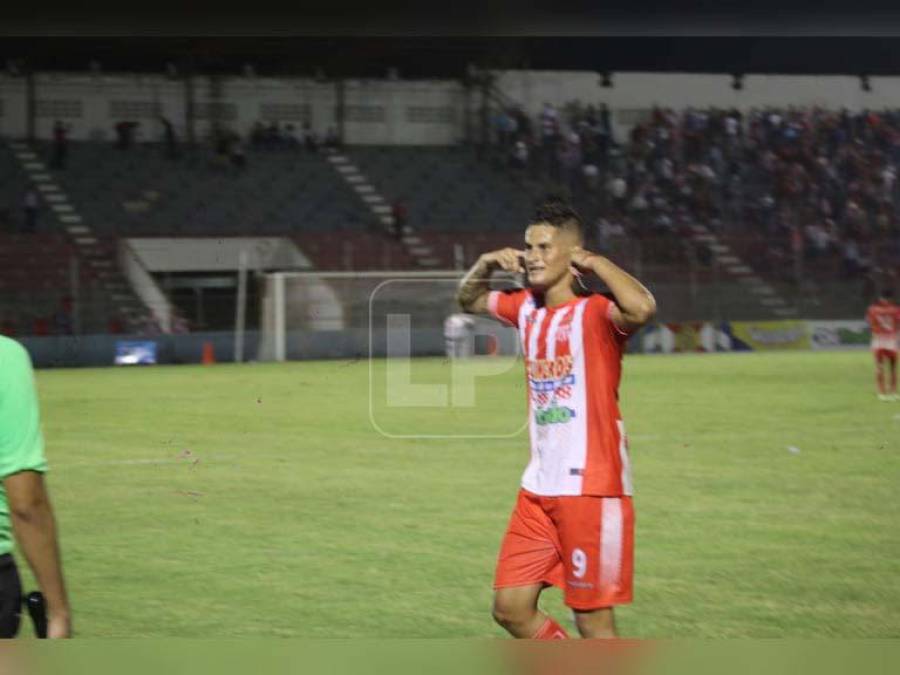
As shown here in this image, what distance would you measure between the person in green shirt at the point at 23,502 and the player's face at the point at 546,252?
5.34 ft

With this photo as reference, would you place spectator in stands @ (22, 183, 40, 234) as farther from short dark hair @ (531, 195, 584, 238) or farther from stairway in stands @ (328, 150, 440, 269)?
short dark hair @ (531, 195, 584, 238)

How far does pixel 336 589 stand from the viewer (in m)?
6.74

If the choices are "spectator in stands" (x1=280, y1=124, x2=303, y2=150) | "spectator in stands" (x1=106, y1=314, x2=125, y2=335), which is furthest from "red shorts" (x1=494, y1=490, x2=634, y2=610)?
"spectator in stands" (x1=280, y1=124, x2=303, y2=150)

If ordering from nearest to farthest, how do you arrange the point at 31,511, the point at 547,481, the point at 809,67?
the point at 31,511, the point at 547,481, the point at 809,67

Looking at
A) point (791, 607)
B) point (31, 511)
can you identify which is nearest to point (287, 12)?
point (31, 511)

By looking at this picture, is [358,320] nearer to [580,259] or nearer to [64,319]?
[64,319]

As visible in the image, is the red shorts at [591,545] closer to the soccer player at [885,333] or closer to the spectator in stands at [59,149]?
the soccer player at [885,333]

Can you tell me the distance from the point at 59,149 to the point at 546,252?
2697 centimetres

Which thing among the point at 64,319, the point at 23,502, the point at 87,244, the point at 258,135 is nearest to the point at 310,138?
the point at 258,135

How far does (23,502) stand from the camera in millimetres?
2668

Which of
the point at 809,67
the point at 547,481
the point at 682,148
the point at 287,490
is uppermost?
the point at 682,148

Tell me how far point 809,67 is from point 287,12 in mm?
3423

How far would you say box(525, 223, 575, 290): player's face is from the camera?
3.89 meters

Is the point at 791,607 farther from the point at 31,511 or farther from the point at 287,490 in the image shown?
the point at 287,490
